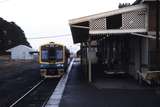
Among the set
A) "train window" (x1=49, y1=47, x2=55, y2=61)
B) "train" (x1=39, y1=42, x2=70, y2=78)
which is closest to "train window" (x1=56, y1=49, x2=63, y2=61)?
"train" (x1=39, y1=42, x2=70, y2=78)

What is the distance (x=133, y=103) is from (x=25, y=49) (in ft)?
266

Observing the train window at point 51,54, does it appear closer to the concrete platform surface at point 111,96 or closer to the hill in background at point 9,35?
the concrete platform surface at point 111,96

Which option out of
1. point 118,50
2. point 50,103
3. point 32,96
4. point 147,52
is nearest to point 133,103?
point 50,103

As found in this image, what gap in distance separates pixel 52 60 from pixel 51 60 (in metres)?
0.09

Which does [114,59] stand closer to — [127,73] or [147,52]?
[127,73]

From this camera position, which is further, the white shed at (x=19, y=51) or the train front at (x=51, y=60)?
the white shed at (x=19, y=51)

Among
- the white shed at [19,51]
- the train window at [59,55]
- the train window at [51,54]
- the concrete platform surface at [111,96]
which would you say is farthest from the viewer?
the white shed at [19,51]

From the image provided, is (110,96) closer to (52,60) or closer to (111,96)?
(111,96)

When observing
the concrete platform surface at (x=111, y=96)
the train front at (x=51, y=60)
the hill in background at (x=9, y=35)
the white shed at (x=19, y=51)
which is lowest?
the concrete platform surface at (x=111, y=96)

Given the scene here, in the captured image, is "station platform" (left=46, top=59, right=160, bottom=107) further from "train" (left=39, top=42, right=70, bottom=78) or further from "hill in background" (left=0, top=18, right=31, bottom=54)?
"hill in background" (left=0, top=18, right=31, bottom=54)

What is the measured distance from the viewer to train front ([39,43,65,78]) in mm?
34594

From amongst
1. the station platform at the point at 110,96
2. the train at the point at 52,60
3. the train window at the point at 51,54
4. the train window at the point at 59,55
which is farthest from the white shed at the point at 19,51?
the station platform at the point at 110,96

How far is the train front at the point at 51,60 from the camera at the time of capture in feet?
113

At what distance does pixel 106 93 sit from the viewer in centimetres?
2203
